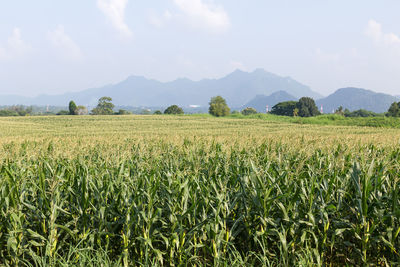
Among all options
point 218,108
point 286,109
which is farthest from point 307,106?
point 218,108

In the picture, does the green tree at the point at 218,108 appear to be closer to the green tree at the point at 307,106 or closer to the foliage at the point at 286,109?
the foliage at the point at 286,109

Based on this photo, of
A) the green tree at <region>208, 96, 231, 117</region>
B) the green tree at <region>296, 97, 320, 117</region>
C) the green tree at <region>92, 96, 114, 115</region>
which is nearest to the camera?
the green tree at <region>208, 96, 231, 117</region>

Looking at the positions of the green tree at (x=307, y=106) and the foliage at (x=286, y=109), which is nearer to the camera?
the green tree at (x=307, y=106)

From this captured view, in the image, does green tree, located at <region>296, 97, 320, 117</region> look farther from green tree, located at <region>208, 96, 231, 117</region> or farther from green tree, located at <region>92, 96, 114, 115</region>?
green tree, located at <region>92, 96, 114, 115</region>

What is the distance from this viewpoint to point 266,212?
4.52 metres

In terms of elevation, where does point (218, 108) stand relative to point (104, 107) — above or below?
below

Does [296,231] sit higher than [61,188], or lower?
lower

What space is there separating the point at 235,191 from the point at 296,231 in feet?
3.85

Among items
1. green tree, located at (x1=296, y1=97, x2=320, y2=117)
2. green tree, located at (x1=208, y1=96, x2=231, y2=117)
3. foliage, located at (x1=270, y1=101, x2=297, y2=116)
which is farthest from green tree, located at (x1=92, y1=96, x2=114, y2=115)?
green tree, located at (x1=296, y1=97, x2=320, y2=117)

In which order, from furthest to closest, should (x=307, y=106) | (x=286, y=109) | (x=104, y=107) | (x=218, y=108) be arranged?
(x=104, y=107)
(x=286, y=109)
(x=307, y=106)
(x=218, y=108)

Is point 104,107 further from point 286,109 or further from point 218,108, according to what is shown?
point 286,109

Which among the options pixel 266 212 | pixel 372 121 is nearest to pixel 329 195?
pixel 266 212

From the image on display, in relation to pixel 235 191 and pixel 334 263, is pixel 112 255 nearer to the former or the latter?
pixel 235 191

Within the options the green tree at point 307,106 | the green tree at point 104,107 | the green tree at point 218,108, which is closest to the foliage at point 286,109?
the green tree at point 307,106
